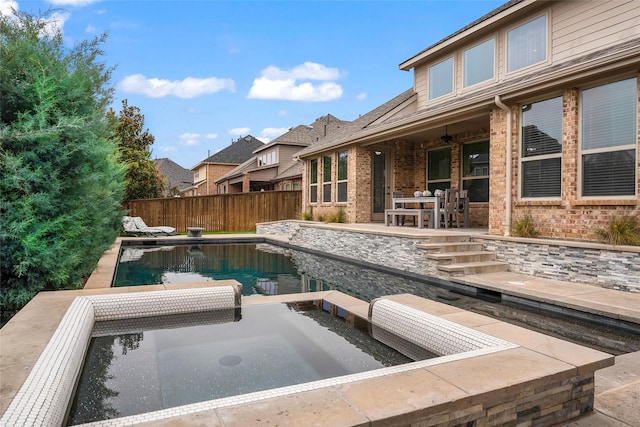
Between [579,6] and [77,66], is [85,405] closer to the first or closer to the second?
[77,66]

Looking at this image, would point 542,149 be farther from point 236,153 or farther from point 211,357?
point 236,153

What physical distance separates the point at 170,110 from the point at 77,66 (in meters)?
19.6

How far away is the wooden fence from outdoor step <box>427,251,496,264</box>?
11.6 metres

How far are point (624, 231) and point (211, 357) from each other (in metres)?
5.95

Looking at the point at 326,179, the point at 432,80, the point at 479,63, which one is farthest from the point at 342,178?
the point at 479,63

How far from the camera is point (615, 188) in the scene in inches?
249

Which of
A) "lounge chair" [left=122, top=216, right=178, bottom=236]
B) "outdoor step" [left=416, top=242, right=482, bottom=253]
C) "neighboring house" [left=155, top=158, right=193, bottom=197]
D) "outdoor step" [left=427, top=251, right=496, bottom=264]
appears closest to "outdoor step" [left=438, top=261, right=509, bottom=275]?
"outdoor step" [left=427, top=251, right=496, bottom=264]

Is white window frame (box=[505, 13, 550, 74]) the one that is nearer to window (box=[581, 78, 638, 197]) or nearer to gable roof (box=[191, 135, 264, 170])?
window (box=[581, 78, 638, 197])

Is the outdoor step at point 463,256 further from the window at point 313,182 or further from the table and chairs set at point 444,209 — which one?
the window at point 313,182

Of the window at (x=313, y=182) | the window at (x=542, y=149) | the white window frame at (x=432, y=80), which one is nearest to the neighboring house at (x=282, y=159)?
the window at (x=313, y=182)

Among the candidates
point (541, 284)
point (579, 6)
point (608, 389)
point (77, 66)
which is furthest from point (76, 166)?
point (579, 6)

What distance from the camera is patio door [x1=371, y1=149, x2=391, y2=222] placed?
530 inches

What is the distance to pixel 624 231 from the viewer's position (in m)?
5.99

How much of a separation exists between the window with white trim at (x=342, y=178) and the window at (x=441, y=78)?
3433 mm
